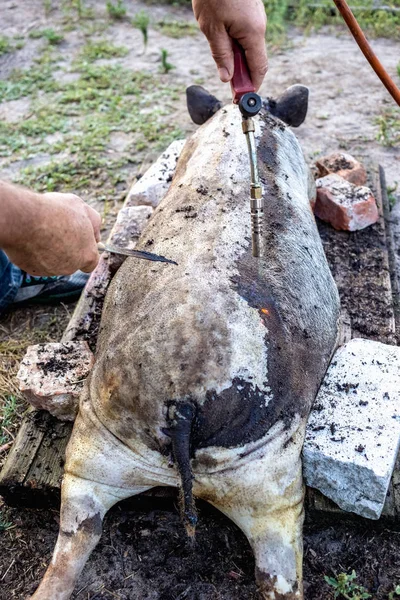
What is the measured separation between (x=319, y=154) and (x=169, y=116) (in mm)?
1445

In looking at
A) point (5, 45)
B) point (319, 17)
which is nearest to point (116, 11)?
point (5, 45)

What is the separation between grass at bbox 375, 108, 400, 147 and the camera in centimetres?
480

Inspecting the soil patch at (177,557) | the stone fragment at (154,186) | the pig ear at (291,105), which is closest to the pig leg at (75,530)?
the soil patch at (177,557)

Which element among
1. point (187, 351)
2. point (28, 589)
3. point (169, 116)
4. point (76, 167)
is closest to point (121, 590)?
point (28, 589)

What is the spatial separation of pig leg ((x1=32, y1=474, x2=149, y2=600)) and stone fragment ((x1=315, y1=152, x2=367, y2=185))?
8.10 ft

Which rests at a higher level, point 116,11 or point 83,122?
point 116,11

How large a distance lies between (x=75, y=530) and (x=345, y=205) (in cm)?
228

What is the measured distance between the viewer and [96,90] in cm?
573

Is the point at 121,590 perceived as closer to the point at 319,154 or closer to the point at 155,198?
the point at 155,198

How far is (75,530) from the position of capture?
79.4 inches

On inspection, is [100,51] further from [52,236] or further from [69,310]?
[52,236]

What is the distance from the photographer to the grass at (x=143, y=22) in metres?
6.24

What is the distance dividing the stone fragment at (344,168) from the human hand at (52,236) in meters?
2.14

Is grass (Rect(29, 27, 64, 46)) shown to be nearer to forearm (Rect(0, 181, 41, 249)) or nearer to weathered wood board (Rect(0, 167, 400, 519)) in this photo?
weathered wood board (Rect(0, 167, 400, 519))
